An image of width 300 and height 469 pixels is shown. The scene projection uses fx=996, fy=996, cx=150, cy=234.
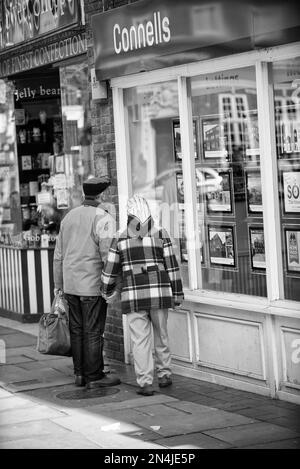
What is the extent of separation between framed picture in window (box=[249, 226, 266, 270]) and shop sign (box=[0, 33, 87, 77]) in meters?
3.09

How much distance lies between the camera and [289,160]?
314 inches

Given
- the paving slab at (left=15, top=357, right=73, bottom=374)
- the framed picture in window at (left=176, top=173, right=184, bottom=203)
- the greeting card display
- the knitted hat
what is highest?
the greeting card display

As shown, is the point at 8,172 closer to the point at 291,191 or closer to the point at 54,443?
the point at 291,191

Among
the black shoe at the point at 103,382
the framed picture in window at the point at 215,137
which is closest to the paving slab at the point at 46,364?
the black shoe at the point at 103,382

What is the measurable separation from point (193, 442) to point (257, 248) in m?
2.23

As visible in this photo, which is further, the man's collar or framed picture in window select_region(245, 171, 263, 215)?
framed picture in window select_region(245, 171, 263, 215)

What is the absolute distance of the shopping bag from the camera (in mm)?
8852

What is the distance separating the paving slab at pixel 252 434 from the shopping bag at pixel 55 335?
2.20 m

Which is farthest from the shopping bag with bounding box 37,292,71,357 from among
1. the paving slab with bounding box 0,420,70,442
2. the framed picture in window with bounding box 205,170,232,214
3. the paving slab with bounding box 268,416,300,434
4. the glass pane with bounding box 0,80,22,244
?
the glass pane with bounding box 0,80,22,244

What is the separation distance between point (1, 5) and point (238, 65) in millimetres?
5028

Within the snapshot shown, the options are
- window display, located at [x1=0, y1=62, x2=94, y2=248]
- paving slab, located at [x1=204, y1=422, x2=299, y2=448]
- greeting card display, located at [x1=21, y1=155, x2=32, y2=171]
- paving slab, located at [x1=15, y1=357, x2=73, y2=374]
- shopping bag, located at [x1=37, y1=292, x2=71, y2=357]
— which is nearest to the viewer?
paving slab, located at [x1=204, y1=422, x2=299, y2=448]

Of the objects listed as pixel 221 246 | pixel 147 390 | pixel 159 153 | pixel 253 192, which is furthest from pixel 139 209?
pixel 159 153

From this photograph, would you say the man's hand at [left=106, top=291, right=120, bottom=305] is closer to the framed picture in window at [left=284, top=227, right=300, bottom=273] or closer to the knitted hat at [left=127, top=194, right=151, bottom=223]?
the knitted hat at [left=127, top=194, right=151, bottom=223]

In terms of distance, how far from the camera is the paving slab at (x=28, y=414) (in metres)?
7.64
